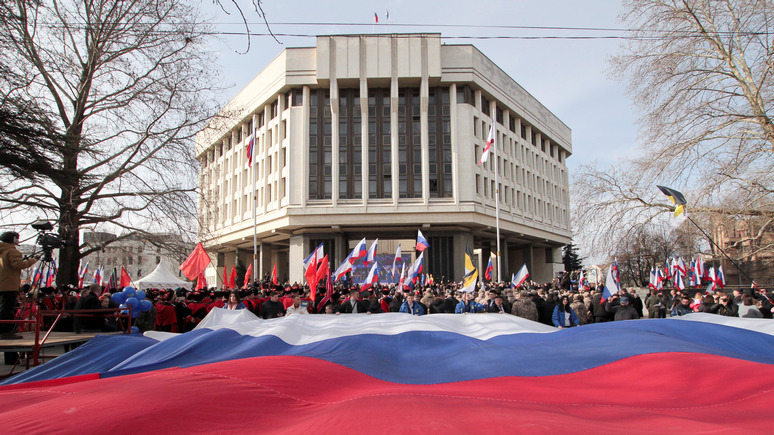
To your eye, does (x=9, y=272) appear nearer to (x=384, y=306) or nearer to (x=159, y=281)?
(x=384, y=306)

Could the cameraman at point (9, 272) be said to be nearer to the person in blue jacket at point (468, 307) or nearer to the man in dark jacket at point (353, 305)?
the man in dark jacket at point (353, 305)

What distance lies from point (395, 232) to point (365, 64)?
15.7m

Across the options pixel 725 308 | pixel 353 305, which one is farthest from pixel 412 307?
pixel 725 308

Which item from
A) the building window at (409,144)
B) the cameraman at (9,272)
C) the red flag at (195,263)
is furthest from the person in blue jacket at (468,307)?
the building window at (409,144)

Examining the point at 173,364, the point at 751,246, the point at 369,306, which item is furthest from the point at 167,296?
the point at 751,246

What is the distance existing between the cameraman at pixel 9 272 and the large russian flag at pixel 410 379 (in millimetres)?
2235

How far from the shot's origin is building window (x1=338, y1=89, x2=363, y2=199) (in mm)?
47250

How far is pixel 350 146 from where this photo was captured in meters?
47.9

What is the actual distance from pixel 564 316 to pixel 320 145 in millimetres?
36516

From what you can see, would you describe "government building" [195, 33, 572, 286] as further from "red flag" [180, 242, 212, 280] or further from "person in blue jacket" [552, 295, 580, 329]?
"person in blue jacket" [552, 295, 580, 329]

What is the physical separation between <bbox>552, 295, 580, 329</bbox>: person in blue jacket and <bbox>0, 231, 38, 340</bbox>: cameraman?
12176 millimetres

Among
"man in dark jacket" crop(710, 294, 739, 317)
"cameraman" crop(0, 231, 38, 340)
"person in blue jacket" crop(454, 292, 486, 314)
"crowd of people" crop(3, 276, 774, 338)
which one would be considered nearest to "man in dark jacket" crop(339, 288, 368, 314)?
"crowd of people" crop(3, 276, 774, 338)

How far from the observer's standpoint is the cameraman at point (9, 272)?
27.1 feet

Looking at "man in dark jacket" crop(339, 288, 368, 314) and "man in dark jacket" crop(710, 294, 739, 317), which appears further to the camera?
"man in dark jacket" crop(339, 288, 368, 314)
